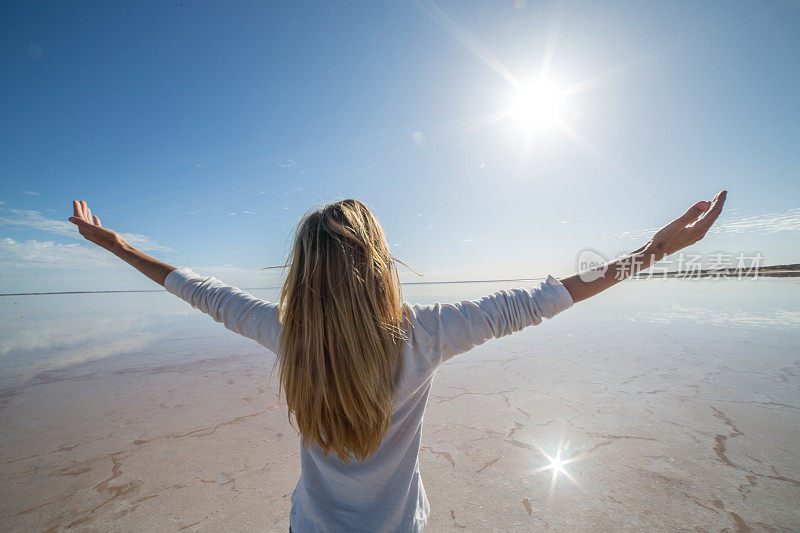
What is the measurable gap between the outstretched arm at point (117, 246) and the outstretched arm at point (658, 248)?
1558mm

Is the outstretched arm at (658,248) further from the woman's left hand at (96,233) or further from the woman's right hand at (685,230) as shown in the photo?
the woman's left hand at (96,233)

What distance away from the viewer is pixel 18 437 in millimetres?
2418

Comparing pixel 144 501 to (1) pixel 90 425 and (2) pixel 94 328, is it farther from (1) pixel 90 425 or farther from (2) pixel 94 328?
(2) pixel 94 328

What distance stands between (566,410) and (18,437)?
4.48 m

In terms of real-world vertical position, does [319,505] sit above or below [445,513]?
above

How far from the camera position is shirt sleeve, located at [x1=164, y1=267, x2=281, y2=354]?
41.3 inches

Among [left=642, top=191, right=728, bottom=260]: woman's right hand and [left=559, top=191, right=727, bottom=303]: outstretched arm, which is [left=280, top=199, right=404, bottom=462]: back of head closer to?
[left=559, top=191, right=727, bottom=303]: outstretched arm

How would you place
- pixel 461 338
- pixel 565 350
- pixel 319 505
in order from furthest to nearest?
pixel 565 350
pixel 319 505
pixel 461 338

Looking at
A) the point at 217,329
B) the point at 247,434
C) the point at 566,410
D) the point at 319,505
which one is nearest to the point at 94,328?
the point at 217,329

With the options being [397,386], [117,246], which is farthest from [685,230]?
[117,246]

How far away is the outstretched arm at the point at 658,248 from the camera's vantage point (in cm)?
102

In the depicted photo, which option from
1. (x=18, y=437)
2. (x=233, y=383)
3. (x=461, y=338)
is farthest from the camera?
(x=233, y=383)

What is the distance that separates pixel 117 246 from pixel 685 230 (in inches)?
86.4

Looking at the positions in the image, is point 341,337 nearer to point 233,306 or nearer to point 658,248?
point 233,306
